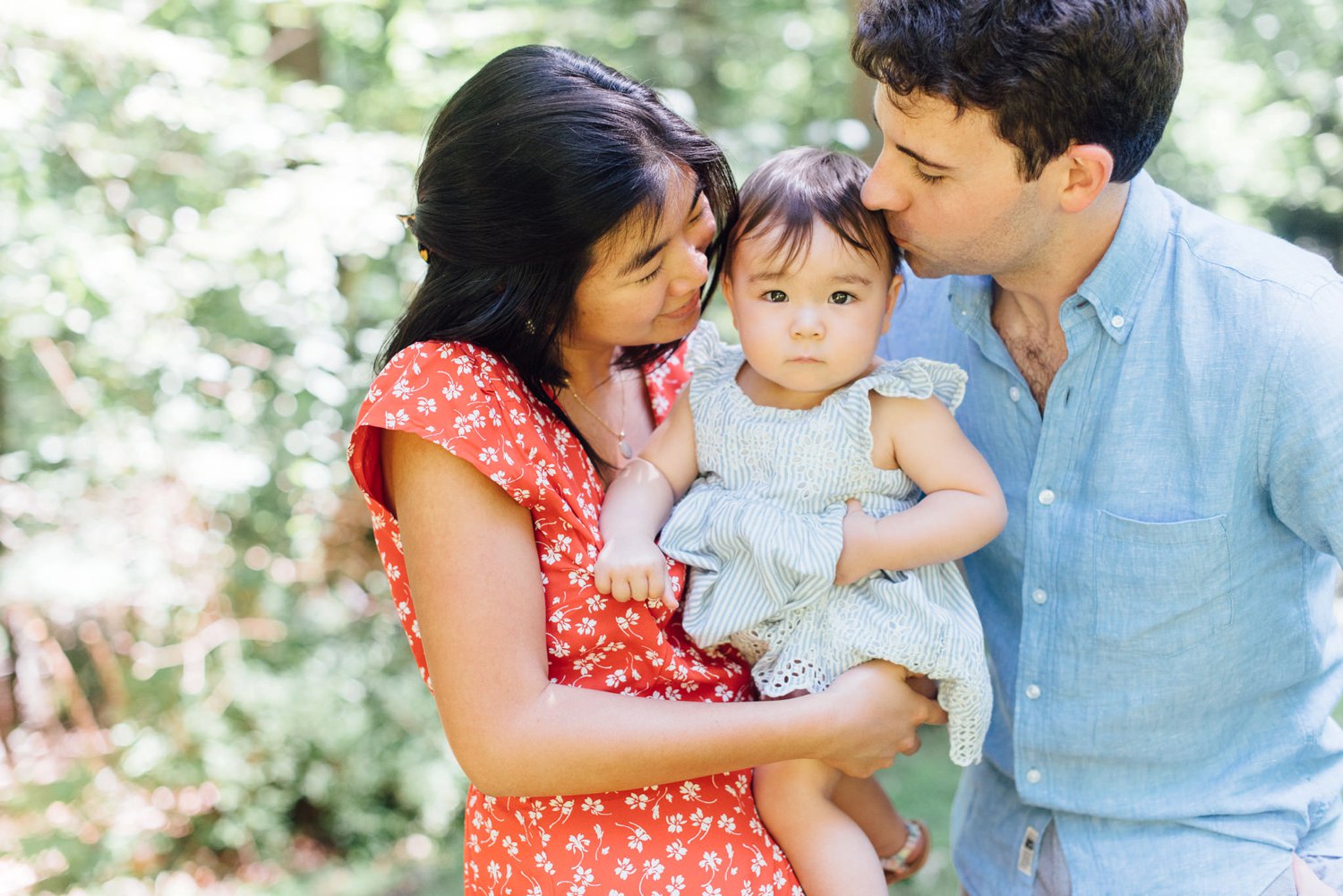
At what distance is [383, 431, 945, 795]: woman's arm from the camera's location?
1.70 m

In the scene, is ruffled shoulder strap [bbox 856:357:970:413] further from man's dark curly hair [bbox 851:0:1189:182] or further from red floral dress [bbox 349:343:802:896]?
red floral dress [bbox 349:343:802:896]

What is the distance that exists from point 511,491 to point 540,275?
39cm

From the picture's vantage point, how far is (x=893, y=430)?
79.2 inches

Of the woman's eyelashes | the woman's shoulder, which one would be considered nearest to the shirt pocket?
the woman's eyelashes

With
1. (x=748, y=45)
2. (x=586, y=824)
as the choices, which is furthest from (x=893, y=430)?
(x=748, y=45)

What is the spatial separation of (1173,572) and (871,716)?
0.58 m

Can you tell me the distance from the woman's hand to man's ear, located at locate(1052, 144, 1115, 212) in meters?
0.86

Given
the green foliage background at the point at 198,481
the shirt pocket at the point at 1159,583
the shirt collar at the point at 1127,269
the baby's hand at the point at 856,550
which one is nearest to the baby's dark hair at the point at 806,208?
the shirt collar at the point at 1127,269

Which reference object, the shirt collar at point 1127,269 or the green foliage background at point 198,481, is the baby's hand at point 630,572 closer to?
the shirt collar at point 1127,269

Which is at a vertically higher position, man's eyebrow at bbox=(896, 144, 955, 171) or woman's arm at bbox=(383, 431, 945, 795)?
man's eyebrow at bbox=(896, 144, 955, 171)

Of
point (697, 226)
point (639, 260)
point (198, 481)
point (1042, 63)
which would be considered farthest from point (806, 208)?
point (198, 481)

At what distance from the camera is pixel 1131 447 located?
2004mm

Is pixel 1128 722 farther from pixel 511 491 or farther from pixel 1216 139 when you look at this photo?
pixel 1216 139

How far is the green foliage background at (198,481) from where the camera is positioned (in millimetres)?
3779
